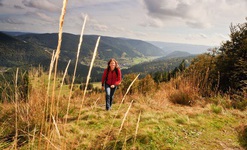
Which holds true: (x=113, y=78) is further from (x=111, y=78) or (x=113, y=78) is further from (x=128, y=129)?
(x=128, y=129)

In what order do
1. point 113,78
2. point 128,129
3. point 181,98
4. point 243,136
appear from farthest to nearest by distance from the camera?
point 181,98
point 113,78
point 243,136
point 128,129

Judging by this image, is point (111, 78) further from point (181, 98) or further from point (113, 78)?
point (181, 98)

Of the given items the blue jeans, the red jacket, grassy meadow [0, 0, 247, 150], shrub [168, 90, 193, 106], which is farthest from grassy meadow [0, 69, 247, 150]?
the red jacket

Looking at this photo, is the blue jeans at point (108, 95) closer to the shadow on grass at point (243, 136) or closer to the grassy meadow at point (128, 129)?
the grassy meadow at point (128, 129)

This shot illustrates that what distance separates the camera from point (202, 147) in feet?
11.8

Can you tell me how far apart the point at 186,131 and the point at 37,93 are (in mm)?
3445

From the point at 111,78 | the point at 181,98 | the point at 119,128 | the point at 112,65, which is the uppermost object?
the point at 112,65

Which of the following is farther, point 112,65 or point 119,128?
point 112,65

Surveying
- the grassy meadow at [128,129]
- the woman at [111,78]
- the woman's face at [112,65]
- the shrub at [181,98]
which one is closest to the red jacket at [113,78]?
the woman at [111,78]

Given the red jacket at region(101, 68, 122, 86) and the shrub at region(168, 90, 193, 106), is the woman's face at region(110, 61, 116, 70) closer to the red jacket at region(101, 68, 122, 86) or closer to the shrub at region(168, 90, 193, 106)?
the red jacket at region(101, 68, 122, 86)

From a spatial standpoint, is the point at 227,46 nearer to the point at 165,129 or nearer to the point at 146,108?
the point at 146,108

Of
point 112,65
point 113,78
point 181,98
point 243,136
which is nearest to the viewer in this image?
point 243,136

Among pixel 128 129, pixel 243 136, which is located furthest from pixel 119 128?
pixel 243 136

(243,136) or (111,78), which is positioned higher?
(111,78)
